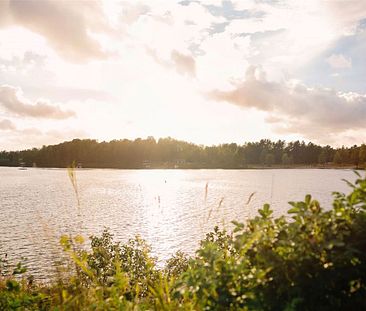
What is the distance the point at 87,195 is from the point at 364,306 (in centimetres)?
5997

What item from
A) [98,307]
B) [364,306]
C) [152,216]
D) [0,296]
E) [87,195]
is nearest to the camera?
[364,306]

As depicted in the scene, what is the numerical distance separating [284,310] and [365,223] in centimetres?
94

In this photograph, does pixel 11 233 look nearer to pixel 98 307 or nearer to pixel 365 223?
pixel 98 307

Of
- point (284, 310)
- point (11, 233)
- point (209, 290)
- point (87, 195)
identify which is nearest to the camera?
point (284, 310)

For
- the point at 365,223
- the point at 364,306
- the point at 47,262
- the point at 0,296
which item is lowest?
the point at 47,262

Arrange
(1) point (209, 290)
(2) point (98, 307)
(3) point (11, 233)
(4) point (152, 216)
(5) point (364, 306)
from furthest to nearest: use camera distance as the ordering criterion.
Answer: (4) point (152, 216), (3) point (11, 233), (2) point (98, 307), (1) point (209, 290), (5) point (364, 306)

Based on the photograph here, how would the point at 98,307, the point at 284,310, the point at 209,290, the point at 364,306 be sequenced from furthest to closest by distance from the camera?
1. the point at 98,307
2. the point at 209,290
3. the point at 364,306
4. the point at 284,310

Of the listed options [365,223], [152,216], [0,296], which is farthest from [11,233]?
[365,223]

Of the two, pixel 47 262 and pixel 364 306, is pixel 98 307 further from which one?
pixel 47 262

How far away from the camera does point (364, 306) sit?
276 cm

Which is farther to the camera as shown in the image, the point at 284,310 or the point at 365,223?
the point at 365,223

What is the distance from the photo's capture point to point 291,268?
9.34ft

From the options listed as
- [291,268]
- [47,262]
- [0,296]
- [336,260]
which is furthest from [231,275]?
[47,262]

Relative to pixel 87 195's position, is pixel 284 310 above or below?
above
